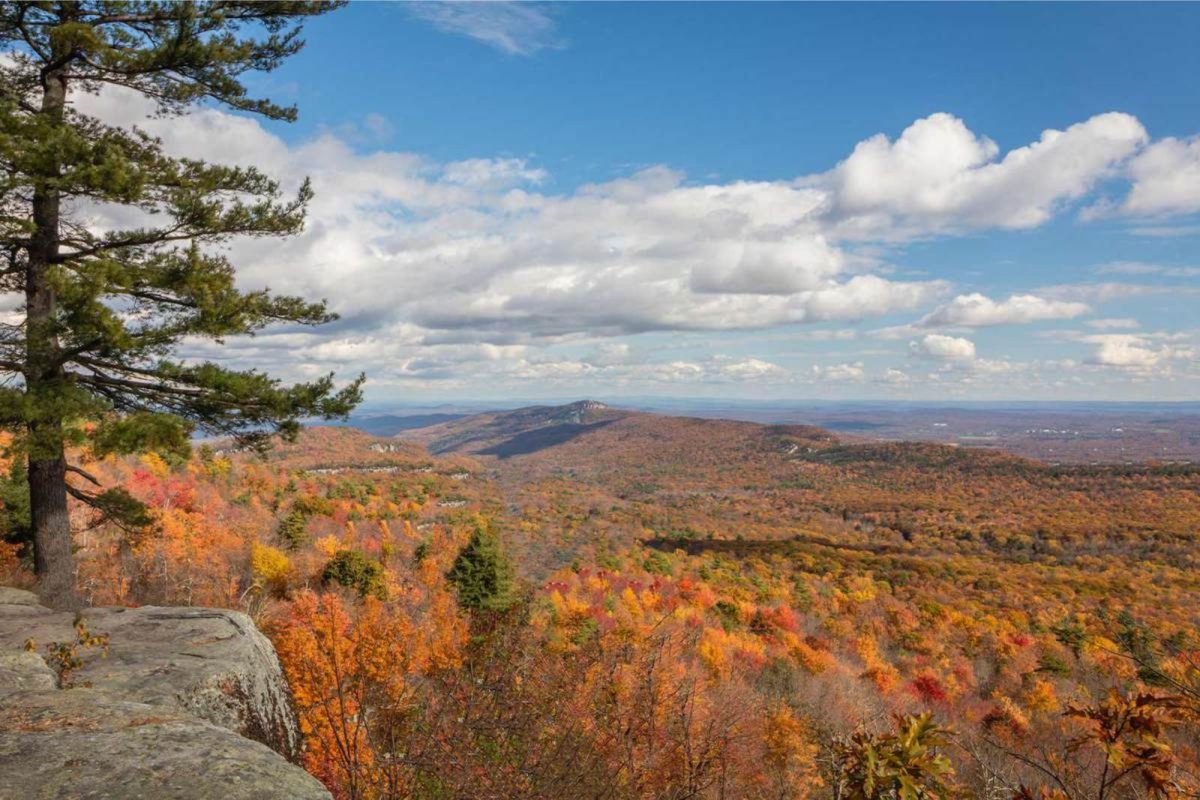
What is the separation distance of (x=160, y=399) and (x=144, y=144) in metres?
4.16

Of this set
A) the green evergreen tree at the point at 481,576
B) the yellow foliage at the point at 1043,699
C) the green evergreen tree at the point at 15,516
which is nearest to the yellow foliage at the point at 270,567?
the green evergreen tree at the point at 481,576

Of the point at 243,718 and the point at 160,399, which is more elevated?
the point at 160,399

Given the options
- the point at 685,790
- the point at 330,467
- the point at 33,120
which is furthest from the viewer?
the point at 330,467

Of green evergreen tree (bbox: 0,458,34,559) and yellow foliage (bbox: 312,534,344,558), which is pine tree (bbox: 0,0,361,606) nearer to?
green evergreen tree (bbox: 0,458,34,559)

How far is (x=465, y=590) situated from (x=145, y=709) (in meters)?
23.9

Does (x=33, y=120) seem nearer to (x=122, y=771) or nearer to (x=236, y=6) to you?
(x=236, y=6)

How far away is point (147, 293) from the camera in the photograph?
911cm

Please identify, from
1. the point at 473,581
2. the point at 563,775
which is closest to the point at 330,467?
the point at 473,581

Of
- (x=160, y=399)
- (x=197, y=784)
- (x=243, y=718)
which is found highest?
(x=160, y=399)

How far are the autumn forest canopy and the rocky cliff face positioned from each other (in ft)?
1.70

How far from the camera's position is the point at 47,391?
7980 millimetres

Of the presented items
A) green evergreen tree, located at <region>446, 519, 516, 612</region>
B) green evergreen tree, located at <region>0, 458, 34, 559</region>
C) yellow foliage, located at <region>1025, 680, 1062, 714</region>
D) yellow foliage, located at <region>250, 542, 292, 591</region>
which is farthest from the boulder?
yellow foliage, located at <region>1025, 680, 1062, 714</region>

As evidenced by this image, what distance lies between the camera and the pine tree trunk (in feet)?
26.0

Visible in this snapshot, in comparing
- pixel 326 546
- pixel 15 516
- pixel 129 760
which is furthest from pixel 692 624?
pixel 129 760
